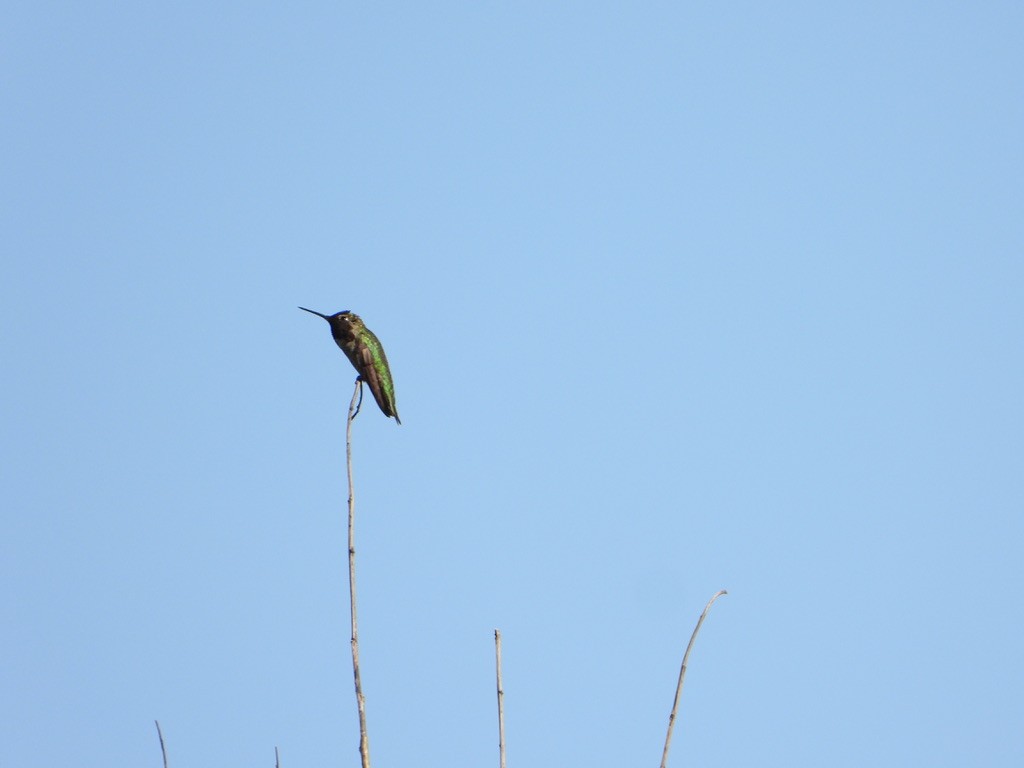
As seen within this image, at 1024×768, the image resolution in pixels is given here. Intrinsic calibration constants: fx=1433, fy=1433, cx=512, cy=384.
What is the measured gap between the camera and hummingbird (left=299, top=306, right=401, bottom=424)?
1069 cm

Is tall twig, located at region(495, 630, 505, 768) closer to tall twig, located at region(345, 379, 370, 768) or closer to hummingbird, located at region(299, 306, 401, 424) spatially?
tall twig, located at region(345, 379, 370, 768)

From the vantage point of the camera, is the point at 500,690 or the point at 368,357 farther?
the point at 368,357

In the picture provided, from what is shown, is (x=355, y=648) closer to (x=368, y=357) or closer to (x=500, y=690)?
(x=500, y=690)

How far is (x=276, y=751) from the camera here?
20.0 ft

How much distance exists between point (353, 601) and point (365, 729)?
0.59 m

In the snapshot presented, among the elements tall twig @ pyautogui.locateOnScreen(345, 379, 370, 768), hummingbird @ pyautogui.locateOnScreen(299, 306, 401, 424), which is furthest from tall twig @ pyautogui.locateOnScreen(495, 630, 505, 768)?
hummingbird @ pyautogui.locateOnScreen(299, 306, 401, 424)

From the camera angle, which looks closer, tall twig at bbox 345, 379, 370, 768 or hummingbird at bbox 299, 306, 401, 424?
tall twig at bbox 345, 379, 370, 768

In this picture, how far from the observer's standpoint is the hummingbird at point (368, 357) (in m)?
10.7

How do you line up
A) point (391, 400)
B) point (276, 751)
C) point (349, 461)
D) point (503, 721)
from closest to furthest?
point (276, 751) → point (503, 721) → point (349, 461) → point (391, 400)

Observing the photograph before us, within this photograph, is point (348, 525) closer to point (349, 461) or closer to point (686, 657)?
point (349, 461)

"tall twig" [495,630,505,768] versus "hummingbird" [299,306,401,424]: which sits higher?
"hummingbird" [299,306,401,424]

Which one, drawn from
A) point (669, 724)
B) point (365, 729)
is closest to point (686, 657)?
point (669, 724)

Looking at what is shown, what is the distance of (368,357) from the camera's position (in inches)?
423

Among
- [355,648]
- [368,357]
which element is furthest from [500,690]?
[368,357]
